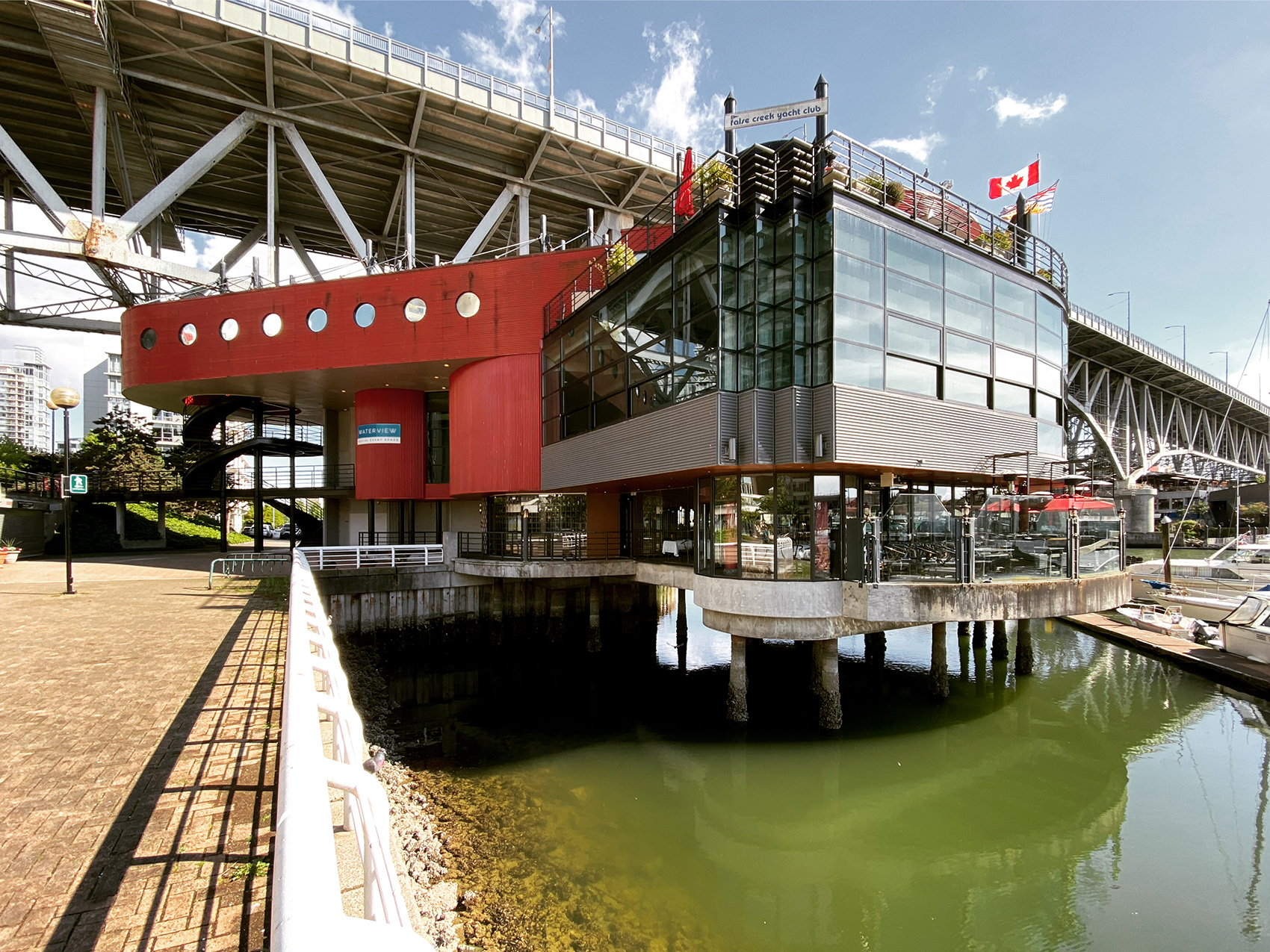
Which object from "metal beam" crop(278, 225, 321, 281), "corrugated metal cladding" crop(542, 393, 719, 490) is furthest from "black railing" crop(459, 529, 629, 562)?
"metal beam" crop(278, 225, 321, 281)

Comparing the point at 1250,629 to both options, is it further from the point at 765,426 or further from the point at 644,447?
the point at 644,447

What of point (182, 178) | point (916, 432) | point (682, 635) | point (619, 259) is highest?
point (182, 178)

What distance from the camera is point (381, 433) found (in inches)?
1083

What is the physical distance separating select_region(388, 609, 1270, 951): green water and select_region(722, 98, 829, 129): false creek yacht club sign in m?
13.7

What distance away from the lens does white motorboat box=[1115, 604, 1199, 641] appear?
20844 millimetres

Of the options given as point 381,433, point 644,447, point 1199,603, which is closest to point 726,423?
point 644,447

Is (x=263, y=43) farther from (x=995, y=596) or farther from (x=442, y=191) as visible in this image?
(x=995, y=596)

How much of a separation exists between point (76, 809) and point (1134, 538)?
76.1m

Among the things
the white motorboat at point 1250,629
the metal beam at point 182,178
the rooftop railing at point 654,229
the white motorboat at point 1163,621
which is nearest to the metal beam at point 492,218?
the metal beam at point 182,178

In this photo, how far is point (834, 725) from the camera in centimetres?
1346

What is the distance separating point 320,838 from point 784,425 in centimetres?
1223

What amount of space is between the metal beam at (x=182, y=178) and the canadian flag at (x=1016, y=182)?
105 feet

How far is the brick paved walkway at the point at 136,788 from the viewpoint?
3.70 metres

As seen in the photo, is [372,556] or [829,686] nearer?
[829,686]
